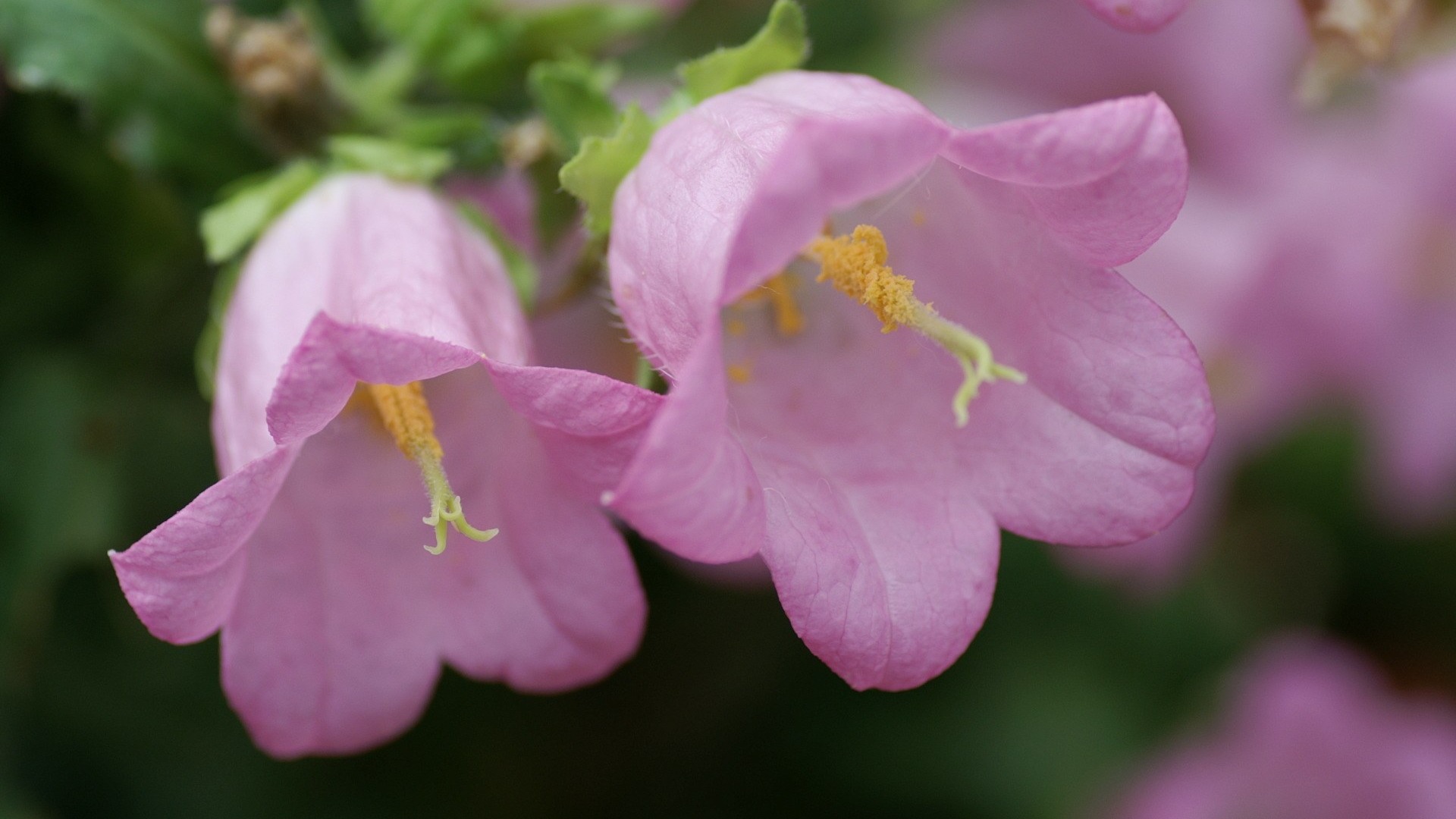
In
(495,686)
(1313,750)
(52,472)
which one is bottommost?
(1313,750)

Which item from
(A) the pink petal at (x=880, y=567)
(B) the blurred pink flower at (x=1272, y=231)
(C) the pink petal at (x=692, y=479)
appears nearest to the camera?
(C) the pink petal at (x=692, y=479)

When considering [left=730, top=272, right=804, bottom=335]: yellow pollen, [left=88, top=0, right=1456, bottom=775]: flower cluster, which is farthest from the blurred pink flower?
[left=730, top=272, right=804, bottom=335]: yellow pollen

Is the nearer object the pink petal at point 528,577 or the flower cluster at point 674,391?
the flower cluster at point 674,391

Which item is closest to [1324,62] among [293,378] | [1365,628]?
[293,378]

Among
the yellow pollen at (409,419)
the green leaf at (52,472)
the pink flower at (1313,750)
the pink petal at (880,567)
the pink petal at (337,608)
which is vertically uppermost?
the yellow pollen at (409,419)

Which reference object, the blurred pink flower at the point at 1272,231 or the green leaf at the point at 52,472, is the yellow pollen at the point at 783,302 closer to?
the green leaf at the point at 52,472

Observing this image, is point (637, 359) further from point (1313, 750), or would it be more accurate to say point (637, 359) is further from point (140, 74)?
point (1313, 750)

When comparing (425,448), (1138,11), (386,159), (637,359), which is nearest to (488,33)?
(386,159)

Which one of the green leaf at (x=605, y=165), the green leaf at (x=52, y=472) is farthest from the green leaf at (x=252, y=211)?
the green leaf at (x=52, y=472)
